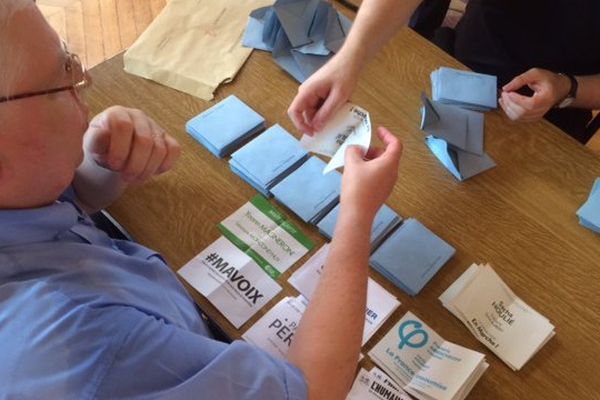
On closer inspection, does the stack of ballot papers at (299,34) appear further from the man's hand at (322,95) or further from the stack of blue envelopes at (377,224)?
the stack of blue envelopes at (377,224)

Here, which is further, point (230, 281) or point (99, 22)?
point (99, 22)

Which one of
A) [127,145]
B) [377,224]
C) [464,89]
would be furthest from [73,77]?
[464,89]

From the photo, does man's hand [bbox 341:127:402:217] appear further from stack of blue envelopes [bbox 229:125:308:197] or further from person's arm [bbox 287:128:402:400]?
stack of blue envelopes [bbox 229:125:308:197]

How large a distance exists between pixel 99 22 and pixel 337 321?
232cm

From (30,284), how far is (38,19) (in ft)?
1.06

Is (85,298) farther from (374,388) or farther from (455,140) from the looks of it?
(455,140)

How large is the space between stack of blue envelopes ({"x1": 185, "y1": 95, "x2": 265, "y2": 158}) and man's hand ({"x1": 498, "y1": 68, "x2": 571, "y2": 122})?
1.78 ft

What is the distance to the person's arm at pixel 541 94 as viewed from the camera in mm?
1187

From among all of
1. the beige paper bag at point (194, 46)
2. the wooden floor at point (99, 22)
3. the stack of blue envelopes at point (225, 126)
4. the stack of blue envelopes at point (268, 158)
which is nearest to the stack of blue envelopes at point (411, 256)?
the stack of blue envelopes at point (268, 158)

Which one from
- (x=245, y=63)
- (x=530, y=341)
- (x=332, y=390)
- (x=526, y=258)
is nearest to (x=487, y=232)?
(x=526, y=258)

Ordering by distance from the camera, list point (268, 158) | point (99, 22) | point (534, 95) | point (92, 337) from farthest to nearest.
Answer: point (99, 22) < point (534, 95) < point (268, 158) < point (92, 337)

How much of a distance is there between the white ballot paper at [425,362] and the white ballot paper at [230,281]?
0.22m

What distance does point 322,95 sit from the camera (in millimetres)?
1126

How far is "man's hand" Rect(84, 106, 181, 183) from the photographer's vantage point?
3.20 ft
